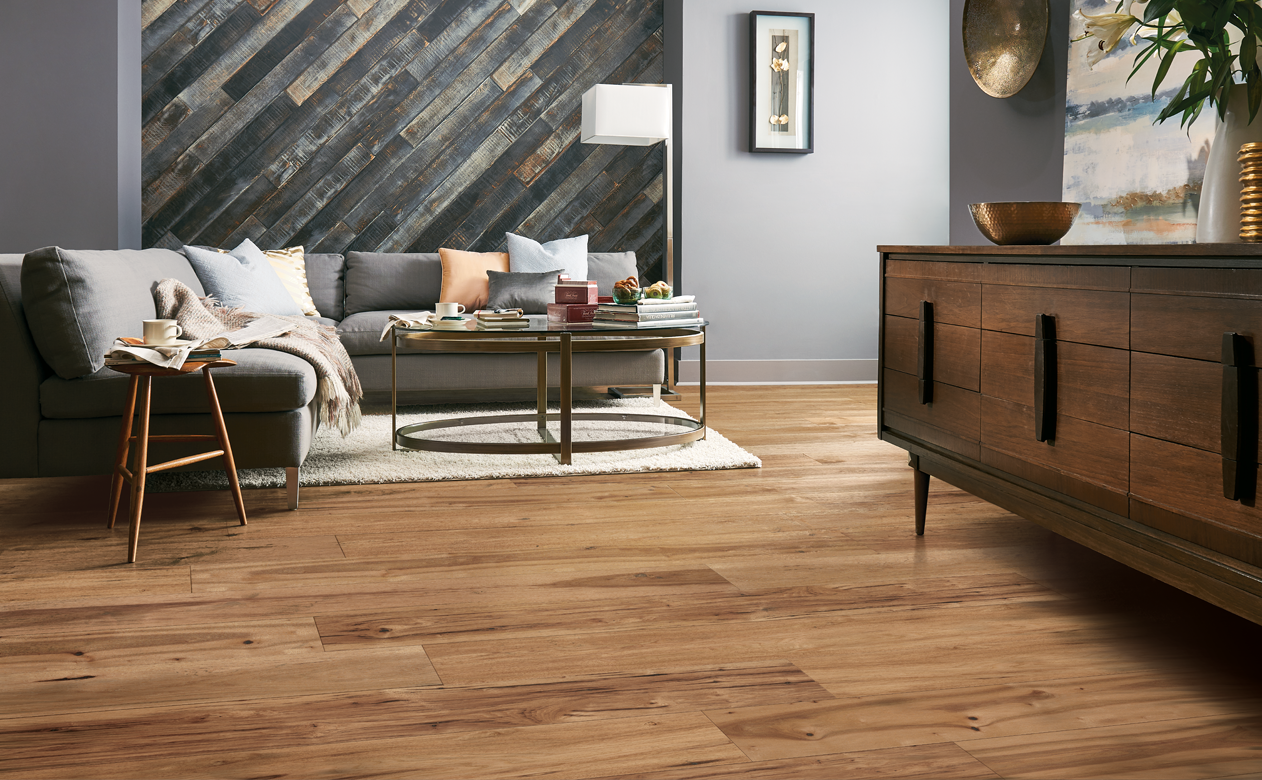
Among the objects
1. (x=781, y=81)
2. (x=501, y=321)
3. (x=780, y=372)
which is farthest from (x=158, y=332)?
(x=781, y=81)

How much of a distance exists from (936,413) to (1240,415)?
108 cm

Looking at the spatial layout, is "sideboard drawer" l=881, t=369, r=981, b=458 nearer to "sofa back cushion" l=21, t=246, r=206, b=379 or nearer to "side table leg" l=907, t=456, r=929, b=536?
"side table leg" l=907, t=456, r=929, b=536

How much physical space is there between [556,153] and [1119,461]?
476 cm

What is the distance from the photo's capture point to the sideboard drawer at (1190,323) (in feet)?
5.05

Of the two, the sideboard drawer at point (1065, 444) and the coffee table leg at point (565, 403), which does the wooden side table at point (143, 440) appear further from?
the sideboard drawer at point (1065, 444)

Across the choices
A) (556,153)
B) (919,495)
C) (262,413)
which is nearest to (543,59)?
(556,153)

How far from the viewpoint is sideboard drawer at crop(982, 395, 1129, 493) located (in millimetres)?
1878

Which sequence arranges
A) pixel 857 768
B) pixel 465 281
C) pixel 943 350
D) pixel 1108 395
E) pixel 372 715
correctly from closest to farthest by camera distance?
pixel 857 768
pixel 372 715
pixel 1108 395
pixel 943 350
pixel 465 281

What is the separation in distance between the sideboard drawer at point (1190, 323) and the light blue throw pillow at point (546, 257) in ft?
12.4

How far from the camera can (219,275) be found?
14.7 feet

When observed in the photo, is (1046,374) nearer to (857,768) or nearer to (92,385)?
(857,768)

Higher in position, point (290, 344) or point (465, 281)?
point (465, 281)

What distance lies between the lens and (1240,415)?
153 cm

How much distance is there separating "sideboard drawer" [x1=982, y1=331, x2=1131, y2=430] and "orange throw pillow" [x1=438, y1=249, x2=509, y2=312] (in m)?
3.38
